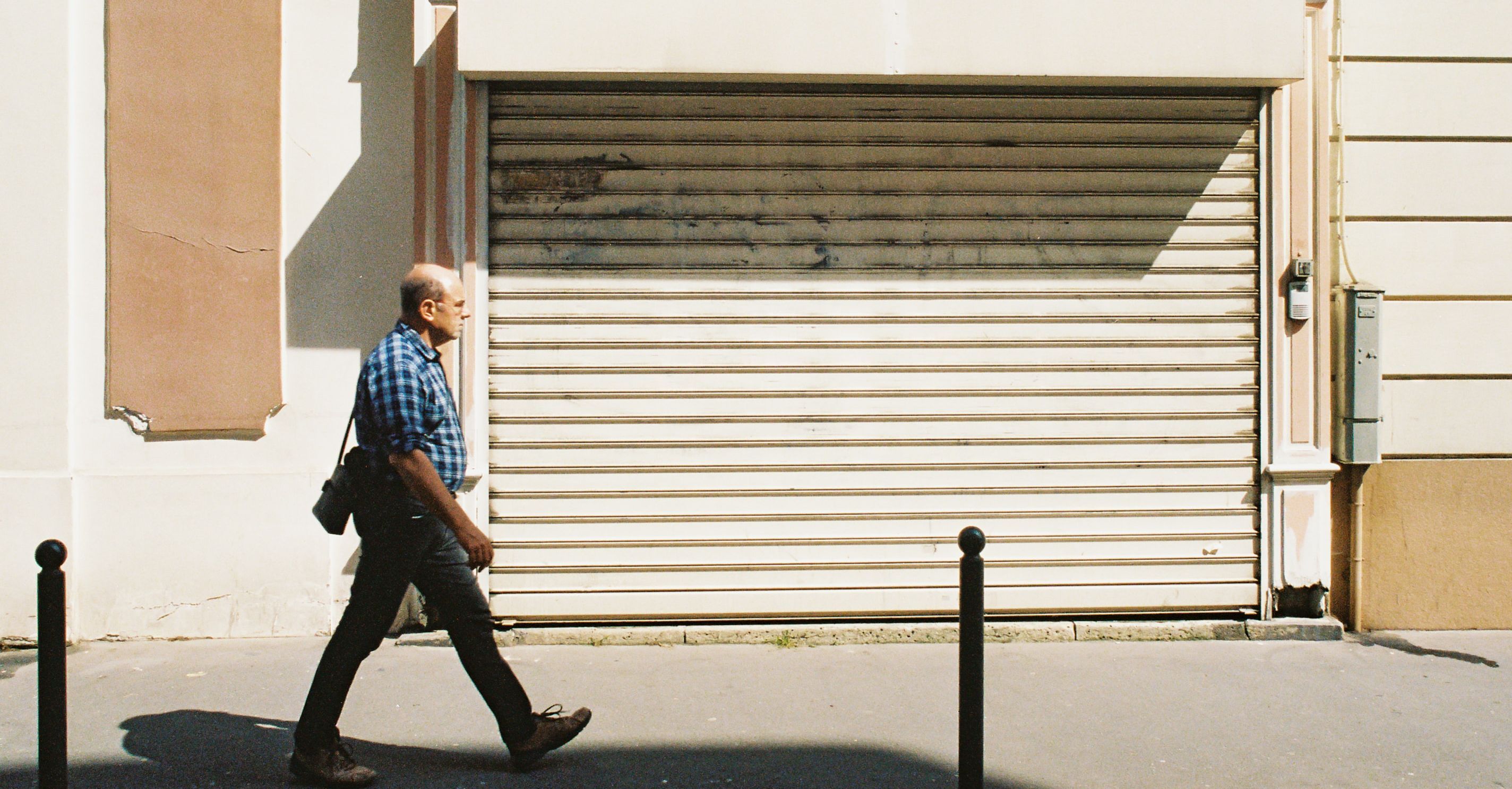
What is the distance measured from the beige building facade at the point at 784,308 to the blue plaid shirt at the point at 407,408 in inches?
71.3

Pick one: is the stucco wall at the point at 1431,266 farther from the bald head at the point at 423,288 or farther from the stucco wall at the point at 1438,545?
the bald head at the point at 423,288

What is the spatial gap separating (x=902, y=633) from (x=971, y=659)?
249 centimetres

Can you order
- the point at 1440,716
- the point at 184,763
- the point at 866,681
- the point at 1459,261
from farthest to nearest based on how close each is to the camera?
the point at 1459,261 < the point at 866,681 < the point at 1440,716 < the point at 184,763

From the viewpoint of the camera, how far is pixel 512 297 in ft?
18.0

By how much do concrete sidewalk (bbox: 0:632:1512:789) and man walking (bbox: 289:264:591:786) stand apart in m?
0.24

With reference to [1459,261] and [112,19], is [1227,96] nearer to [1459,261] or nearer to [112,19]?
[1459,261]

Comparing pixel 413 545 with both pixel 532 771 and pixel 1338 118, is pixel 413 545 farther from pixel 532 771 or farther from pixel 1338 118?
pixel 1338 118

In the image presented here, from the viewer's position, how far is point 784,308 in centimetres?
556

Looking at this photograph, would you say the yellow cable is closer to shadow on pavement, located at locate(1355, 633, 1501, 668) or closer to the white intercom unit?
the white intercom unit

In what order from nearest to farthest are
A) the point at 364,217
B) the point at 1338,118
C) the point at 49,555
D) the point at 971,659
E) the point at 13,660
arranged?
the point at 49,555, the point at 971,659, the point at 13,660, the point at 364,217, the point at 1338,118

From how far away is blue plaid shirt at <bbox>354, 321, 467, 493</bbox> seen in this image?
3416 mm

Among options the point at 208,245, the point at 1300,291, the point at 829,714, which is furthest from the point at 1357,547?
the point at 208,245

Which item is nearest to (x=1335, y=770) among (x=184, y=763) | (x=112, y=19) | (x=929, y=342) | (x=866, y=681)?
(x=866, y=681)

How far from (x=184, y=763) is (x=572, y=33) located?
3.39 meters
